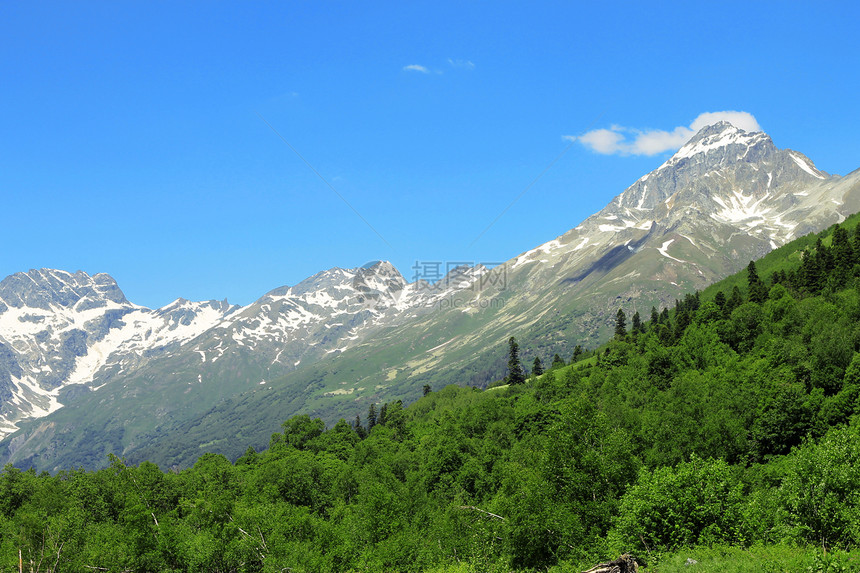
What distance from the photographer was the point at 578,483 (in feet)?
193

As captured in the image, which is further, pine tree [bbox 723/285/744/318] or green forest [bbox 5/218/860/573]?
pine tree [bbox 723/285/744/318]

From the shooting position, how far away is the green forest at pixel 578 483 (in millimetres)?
48531

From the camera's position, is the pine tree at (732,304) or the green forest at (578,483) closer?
the green forest at (578,483)

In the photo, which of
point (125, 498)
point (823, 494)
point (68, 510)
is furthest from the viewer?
point (125, 498)

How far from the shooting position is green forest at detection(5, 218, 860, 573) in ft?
159

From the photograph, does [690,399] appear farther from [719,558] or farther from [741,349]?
[719,558]

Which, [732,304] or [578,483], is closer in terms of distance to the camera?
[578,483]

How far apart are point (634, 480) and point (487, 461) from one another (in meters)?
62.1

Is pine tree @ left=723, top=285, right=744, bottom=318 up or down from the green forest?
up

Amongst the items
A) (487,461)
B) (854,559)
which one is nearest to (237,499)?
(487,461)

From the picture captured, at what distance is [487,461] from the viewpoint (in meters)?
119

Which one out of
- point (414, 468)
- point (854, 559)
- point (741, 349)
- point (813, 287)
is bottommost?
point (414, 468)

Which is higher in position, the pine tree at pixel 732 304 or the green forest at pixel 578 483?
the pine tree at pixel 732 304

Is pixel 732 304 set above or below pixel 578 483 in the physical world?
above
